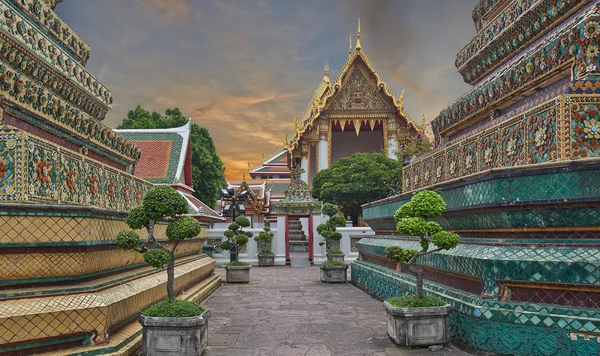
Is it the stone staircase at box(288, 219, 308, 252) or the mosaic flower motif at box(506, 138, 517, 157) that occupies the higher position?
the mosaic flower motif at box(506, 138, 517, 157)

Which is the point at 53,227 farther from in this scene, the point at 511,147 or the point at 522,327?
the point at 511,147

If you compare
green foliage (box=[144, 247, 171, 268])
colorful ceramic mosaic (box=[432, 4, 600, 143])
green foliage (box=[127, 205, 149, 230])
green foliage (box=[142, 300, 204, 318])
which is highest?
colorful ceramic mosaic (box=[432, 4, 600, 143])

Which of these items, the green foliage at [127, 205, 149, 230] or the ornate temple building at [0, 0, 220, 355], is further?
the green foliage at [127, 205, 149, 230]

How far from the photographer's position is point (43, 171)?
17.0ft

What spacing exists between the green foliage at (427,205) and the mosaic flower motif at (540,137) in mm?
1244

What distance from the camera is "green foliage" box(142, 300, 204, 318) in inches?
207

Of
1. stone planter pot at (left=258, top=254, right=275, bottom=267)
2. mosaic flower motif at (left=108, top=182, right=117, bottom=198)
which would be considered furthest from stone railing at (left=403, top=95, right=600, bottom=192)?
stone planter pot at (left=258, top=254, right=275, bottom=267)

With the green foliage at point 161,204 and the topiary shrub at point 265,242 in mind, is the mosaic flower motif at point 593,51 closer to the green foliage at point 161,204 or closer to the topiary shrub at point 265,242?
the green foliage at point 161,204

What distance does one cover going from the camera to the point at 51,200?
5203 mm

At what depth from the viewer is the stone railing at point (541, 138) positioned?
15.2 ft

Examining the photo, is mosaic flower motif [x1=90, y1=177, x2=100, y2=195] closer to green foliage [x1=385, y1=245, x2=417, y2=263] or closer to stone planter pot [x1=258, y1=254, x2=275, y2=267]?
green foliage [x1=385, y1=245, x2=417, y2=263]

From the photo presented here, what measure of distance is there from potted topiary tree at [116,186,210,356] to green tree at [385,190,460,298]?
7.83 ft

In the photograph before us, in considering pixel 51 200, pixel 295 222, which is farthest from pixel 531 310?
pixel 295 222

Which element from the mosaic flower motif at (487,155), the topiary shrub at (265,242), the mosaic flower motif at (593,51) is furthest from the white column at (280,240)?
the mosaic flower motif at (593,51)
